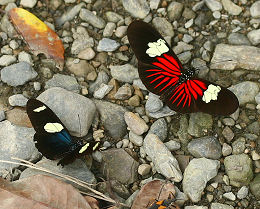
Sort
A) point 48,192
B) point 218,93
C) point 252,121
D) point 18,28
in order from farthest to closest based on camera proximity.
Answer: point 18,28 → point 252,121 → point 218,93 → point 48,192

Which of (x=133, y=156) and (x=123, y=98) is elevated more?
(x=123, y=98)

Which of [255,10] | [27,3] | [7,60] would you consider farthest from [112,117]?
[255,10]

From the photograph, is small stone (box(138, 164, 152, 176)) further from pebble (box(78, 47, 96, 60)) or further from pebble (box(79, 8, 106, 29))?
pebble (box(79, 8, 106, 29))

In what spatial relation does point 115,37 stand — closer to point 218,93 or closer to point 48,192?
point 218,93

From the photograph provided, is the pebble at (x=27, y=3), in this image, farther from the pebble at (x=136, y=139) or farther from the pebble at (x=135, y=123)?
the pebble at (x=136, y=139)

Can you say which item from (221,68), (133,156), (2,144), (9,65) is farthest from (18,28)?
(221,68)

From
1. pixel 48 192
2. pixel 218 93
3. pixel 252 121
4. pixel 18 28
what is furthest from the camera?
pixel 18 28
